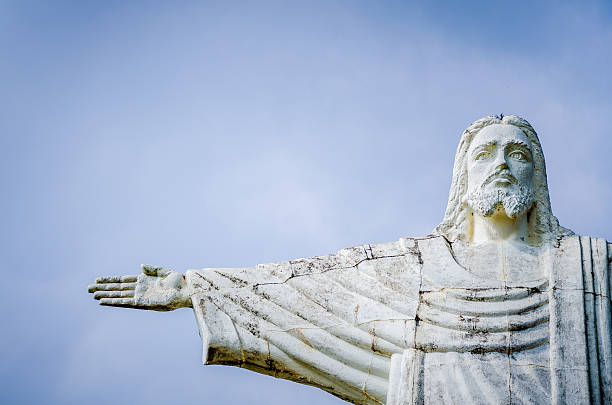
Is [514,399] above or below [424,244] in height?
below

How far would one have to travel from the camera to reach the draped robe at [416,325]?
1066 centimetres

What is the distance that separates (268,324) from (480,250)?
246 centimetres

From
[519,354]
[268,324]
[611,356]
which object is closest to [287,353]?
[268,324]

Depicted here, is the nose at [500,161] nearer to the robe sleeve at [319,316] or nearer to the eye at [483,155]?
the eye at [483,155]

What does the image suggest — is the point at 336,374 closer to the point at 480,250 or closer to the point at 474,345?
the point at 474,345

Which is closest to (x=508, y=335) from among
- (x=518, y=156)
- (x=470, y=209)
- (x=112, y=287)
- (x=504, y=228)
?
(x=504, y=228)

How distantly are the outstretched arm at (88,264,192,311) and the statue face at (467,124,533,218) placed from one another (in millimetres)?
3390

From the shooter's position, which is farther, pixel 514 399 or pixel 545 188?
pixel 545 188

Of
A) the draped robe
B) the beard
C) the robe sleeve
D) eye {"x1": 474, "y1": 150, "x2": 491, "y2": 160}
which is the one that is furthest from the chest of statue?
eye {"x1": 474, "y1": 150, "x2": 491, "y2": 160}

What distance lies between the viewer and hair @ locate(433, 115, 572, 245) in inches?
483

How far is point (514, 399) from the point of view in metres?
10.4

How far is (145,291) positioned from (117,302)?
32 centimetres

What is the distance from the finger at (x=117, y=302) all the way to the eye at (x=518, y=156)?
450 cm

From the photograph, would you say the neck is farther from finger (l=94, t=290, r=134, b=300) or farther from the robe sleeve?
finger (l=94, t=290, r=134, b=300)
